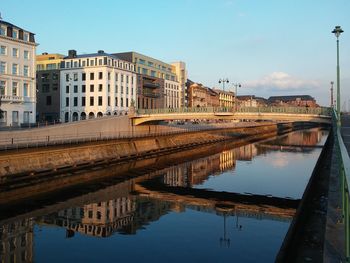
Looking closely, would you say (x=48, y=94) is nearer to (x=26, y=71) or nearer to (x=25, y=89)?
(x=26, y=71)

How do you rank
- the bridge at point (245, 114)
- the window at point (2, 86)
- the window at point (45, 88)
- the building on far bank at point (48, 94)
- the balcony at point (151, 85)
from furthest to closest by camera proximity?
the balcony at point (151, 85), the window at point (45, 88), the building on far bank at point (48, 94), the window at point (2, 86), the bridge at point (245, 114)

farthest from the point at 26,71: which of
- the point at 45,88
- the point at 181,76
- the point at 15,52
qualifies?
the point at 181,76

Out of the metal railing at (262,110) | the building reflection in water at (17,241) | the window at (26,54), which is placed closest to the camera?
the building reflection in water at (17,241)

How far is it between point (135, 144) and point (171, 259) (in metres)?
40.8

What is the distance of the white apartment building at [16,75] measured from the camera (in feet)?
207

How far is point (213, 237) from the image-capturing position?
74.7 ft

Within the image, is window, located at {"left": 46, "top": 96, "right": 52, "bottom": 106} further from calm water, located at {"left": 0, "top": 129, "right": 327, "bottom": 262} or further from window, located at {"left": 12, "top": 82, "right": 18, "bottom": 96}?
calm water, located at {"left": 0, "top": 129, "right": 327, "bottom": 262}

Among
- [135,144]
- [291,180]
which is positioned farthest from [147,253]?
[135,144]

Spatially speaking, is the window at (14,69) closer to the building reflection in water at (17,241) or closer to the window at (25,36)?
the window at (25,36)

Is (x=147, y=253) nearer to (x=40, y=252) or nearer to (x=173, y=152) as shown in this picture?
(x=40, y=252)

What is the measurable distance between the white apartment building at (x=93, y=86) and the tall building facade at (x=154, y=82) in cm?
1037

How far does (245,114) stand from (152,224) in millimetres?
35428

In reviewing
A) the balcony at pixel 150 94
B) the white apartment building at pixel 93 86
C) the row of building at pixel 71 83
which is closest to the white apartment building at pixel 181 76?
the row of building at pixel 71 83

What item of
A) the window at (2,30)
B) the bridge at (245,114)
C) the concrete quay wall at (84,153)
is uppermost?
the window at (2,30)
